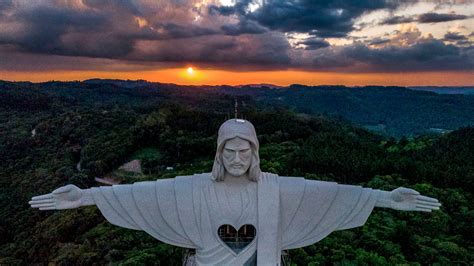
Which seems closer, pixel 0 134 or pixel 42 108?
pixel 0 134

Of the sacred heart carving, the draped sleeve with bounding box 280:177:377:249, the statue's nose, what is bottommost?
the sacred heart carving

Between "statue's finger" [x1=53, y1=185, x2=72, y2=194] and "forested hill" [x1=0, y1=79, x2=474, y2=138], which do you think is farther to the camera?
"forested hill" [x1=0, y1=79, x2=474, y2=138]

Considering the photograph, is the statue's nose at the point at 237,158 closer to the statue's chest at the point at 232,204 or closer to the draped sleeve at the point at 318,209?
the statue's chest at the point at 232,204

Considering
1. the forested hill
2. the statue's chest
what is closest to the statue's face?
the statue's chest

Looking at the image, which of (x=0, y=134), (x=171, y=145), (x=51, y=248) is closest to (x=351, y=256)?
(x=51, y=248)

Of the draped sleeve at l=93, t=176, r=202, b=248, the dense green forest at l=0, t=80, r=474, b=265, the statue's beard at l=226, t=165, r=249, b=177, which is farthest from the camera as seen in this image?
the dense green forest at l=0, t=80, r=474, b=265

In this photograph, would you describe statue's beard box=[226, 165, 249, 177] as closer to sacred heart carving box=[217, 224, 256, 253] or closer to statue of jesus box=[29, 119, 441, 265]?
statue of jesus box=[29, 119, 441, 265]

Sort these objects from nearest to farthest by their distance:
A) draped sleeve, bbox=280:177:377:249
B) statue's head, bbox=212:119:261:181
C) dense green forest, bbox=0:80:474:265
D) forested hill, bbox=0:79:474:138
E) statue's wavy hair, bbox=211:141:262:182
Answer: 1. statue's head, bbox=212:119:261:181
2. statue's wavy hair, bbox=211:141:262:182
3. draped sleeve, bbox=280:177:377:249
4. dense green forest, bbox=0:80:474:265
5. forested hill, bbox=0:79:474:138

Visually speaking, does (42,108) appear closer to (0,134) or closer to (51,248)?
(0,134)
